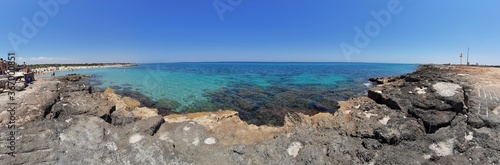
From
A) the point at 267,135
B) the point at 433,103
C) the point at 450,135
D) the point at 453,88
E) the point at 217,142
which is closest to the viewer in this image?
→ the point at 450,135

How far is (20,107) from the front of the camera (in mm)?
8219

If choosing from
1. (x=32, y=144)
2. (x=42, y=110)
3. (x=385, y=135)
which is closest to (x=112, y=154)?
(x=32, y=144)

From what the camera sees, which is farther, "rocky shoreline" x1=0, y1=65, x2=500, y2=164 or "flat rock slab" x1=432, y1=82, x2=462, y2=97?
"flat rock slab" x1=432, y1=82, x2=462, y2=97

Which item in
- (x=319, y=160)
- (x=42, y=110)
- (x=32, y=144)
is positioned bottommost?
(x=319, y=160)

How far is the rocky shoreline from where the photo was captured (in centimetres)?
614

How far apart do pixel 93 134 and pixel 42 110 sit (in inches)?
123

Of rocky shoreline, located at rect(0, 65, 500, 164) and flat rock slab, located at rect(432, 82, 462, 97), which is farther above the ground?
flat rock slab, located at rect(432, 82, 462, 97)

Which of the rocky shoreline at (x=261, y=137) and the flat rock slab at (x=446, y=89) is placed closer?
the rocky shoreline at (x=261, y=137)

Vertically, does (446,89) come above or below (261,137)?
above

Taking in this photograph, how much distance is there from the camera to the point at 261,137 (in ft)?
25.9

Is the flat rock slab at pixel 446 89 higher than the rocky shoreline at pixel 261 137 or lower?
higher

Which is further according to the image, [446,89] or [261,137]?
[446,89]

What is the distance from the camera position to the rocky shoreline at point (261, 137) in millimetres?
6137

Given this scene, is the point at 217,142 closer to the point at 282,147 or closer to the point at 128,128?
the point at 282,147
